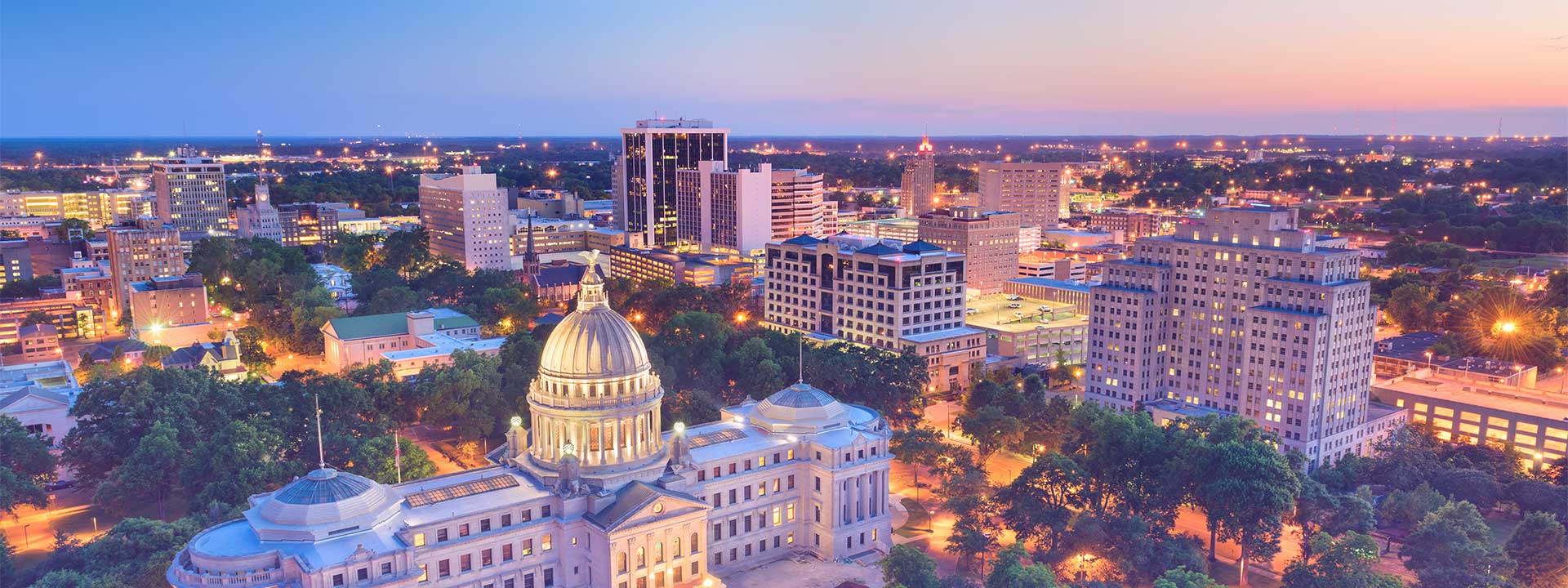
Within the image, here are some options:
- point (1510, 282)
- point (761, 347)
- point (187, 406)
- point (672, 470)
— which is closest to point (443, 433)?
point (187, 406)

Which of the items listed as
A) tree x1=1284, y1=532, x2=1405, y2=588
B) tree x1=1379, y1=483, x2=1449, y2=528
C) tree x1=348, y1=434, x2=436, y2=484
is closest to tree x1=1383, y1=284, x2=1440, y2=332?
tree x1=1379, y1=483, x2=1449, y2=528

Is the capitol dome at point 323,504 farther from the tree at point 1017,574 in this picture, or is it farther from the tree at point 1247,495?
the tree at point 1247,495

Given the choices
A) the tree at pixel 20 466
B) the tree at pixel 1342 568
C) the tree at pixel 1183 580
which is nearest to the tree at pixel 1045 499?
the tree at pixel 1183 580

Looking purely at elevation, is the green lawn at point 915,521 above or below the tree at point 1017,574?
below

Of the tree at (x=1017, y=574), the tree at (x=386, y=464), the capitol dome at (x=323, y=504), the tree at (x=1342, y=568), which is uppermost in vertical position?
the capitol dome at (x=323, y=504)

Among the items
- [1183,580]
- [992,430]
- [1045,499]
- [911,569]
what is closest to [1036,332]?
[992,430]

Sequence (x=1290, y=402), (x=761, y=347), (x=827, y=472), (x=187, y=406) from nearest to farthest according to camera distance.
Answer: (x=827, y=472)
(x=187, y=406)
(x=1290, y=402)
(x=761, y=347)

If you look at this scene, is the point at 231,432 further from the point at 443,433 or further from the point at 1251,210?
the point at 1251,210
